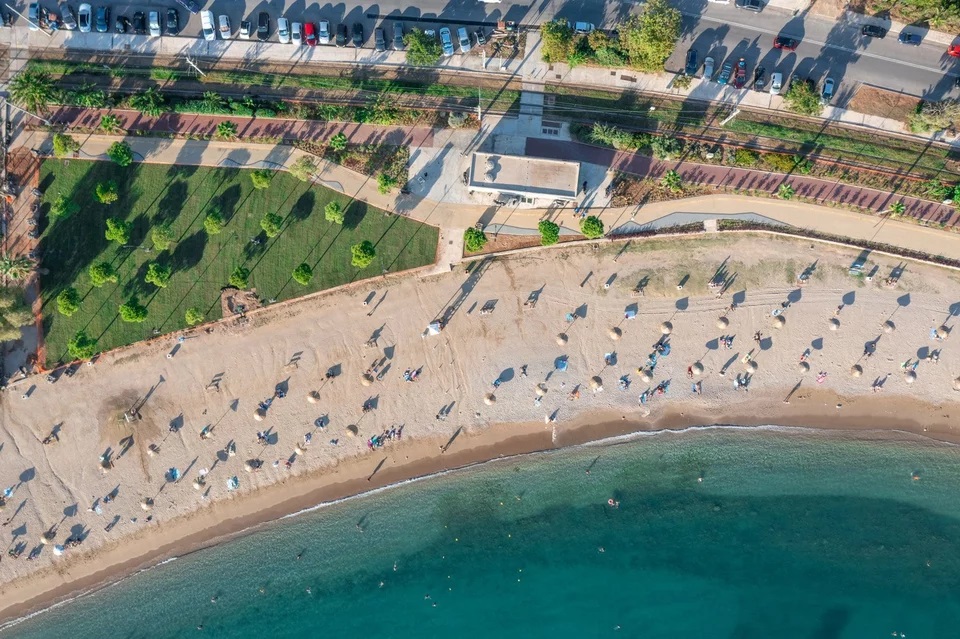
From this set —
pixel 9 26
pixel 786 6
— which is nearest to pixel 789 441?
pixel 786 6

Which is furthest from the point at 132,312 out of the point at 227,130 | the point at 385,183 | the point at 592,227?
the point at 592,227

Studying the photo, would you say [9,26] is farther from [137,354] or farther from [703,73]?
[703,73]

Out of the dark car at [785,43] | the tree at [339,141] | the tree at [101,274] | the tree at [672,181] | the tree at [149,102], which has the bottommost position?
the tree at [101,274]

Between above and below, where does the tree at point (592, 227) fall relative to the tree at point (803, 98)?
below

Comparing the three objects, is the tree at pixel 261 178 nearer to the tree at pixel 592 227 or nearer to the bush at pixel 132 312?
the bush at pixel 132 312

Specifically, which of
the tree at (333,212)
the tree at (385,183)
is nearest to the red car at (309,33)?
the tree at (385,183)

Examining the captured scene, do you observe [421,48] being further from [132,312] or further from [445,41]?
[132,312]
